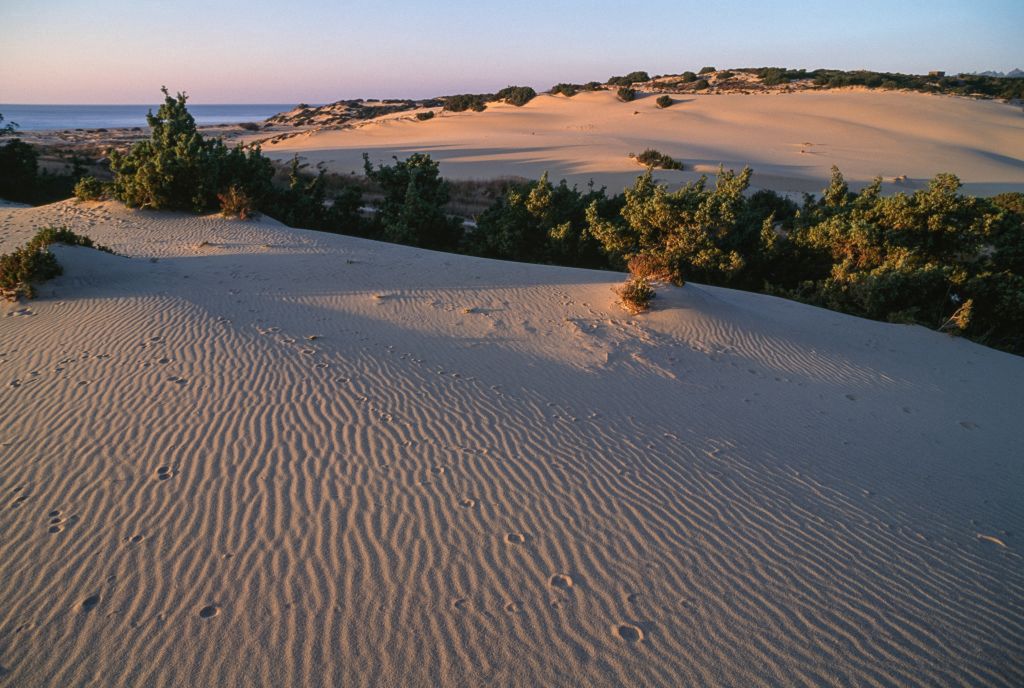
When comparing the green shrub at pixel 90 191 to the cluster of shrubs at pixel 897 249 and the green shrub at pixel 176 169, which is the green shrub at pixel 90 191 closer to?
the green shrub at pixel 176 169

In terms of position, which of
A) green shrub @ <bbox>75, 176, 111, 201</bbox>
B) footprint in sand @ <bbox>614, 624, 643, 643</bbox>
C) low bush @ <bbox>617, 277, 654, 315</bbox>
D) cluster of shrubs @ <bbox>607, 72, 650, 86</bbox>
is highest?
cluster of shrubs @ <bbox>607, 72, 650, 86</bbox>

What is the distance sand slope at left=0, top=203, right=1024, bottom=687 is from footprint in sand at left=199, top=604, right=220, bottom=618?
0.05 feet

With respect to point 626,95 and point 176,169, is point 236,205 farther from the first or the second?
point 626,95

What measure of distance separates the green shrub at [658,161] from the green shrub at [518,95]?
98.7 feet

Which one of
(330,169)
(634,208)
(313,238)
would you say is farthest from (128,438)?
(330,169)

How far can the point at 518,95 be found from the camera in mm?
55562

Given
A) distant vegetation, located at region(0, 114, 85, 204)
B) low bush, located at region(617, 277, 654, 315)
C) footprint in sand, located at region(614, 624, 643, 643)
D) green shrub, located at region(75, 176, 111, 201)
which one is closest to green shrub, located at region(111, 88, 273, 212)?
green shrub, located at region(75, 176, 111, 201)

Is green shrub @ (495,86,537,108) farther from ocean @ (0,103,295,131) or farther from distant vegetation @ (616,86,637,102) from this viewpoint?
ocean @ (0,103,295,131)

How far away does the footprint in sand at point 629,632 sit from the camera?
2.94 meters

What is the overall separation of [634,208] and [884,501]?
8829mm

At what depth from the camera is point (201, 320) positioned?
22.3 ft

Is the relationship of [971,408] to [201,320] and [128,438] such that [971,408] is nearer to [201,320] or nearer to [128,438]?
[128,438]

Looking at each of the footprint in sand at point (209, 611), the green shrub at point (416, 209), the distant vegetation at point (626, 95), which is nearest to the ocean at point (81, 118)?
the green shrub at point (416, 209)

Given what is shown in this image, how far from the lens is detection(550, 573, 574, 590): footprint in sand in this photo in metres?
3.24
